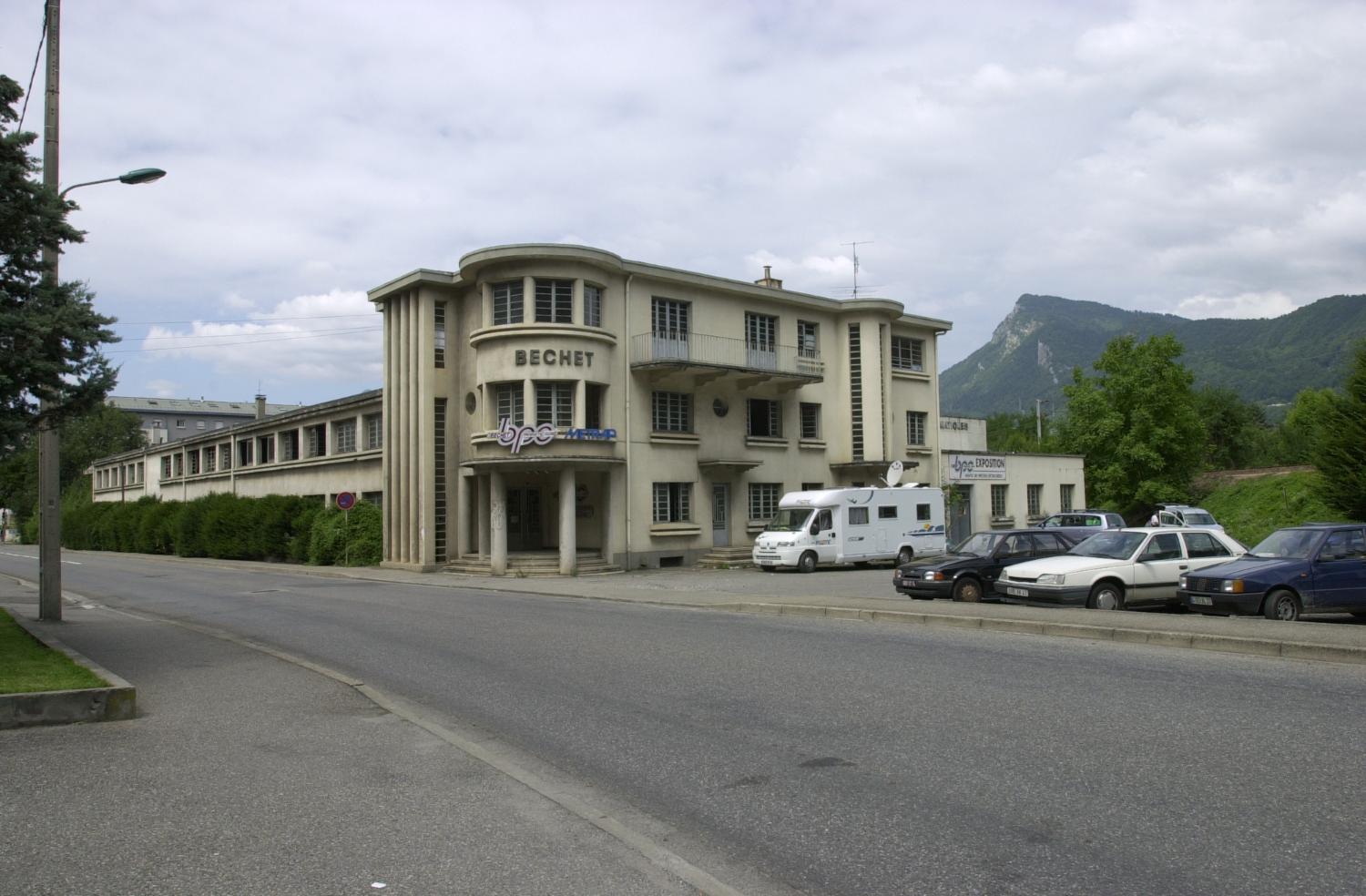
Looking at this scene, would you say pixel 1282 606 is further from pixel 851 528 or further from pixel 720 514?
pixel 720 514

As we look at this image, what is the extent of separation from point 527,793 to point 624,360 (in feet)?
83.0

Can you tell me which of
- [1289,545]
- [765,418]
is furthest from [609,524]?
[1289,545]

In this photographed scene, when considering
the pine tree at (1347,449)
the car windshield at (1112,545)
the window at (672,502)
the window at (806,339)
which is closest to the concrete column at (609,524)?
the window at (672,502)

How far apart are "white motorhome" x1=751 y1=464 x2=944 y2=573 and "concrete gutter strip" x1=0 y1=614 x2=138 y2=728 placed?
2184 cm

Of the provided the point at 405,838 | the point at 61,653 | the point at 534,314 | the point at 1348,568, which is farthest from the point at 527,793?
the point at 534,314

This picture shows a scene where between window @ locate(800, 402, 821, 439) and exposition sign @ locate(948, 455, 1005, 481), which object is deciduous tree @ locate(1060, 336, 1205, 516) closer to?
exposition sign @ locate(948, 455, 1005, 481)

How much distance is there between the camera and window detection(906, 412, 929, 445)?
39.2m

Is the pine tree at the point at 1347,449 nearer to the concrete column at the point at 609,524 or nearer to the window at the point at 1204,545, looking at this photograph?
the window at the point at 1204,545

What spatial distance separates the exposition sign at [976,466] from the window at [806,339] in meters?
8.18

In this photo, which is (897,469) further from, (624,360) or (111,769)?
(111,769)

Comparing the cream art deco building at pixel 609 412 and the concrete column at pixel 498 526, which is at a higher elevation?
the cream art deco building at pixel 609 412

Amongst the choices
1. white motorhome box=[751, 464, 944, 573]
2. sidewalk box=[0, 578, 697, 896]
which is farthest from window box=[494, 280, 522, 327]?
sidewalk box=[0, 578, 697, 896]

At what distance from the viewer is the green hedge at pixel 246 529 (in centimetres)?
3478

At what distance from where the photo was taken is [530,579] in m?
27.1
